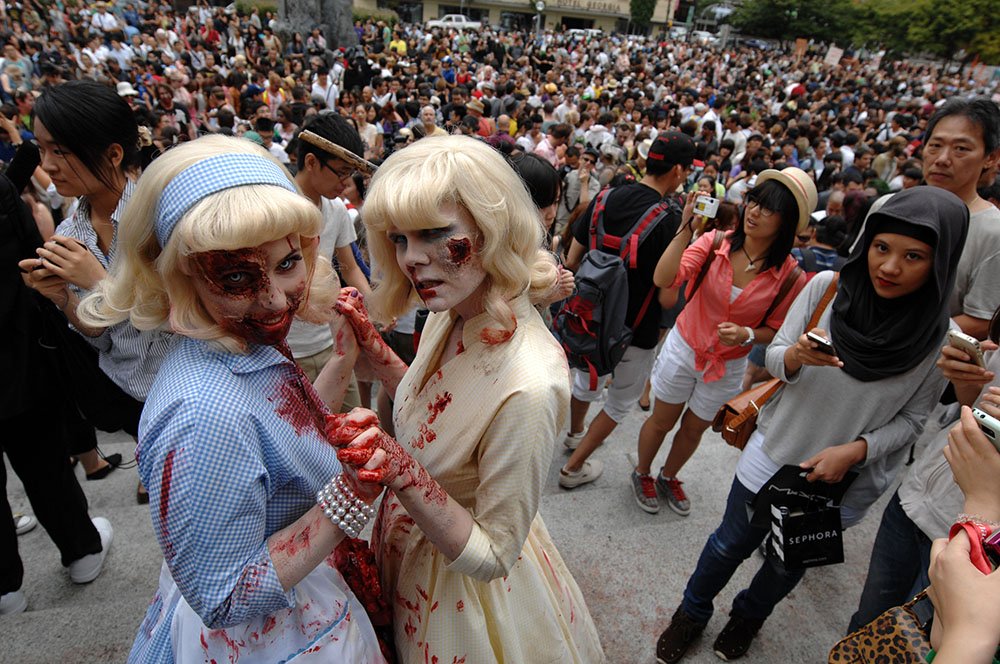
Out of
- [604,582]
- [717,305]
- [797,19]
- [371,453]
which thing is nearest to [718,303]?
[717,305]

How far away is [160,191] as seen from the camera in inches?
47.0

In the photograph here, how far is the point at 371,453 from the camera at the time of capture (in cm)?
110

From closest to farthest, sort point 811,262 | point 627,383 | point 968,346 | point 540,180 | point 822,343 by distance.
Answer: point 968,346
point 822,343
point 540,180
point 627,383
point 811,262

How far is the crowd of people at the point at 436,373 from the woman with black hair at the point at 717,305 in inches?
0.6

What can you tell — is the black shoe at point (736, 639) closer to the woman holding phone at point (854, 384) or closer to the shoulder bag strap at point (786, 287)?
the woman holding phone at point (854, 384)

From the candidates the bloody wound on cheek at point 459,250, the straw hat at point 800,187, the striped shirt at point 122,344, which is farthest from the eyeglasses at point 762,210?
the striped shirt at point 122,344

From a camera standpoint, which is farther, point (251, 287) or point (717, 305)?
point (717, 305)

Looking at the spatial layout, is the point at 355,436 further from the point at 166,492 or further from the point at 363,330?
the point at 363,330

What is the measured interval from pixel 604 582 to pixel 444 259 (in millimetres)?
2106

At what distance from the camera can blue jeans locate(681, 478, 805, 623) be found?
7.42ft

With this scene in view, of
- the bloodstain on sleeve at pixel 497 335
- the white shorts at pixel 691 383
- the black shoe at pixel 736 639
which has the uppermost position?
the bloodstain on sleeve at pixel 497 335

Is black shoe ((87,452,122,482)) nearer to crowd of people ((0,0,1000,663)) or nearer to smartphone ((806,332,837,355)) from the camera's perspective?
crowd of people ((0,0,1000,663))

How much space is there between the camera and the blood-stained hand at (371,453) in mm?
1084

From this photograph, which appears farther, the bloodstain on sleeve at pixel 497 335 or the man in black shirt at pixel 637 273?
the man in black shirt at pixel 637 273
